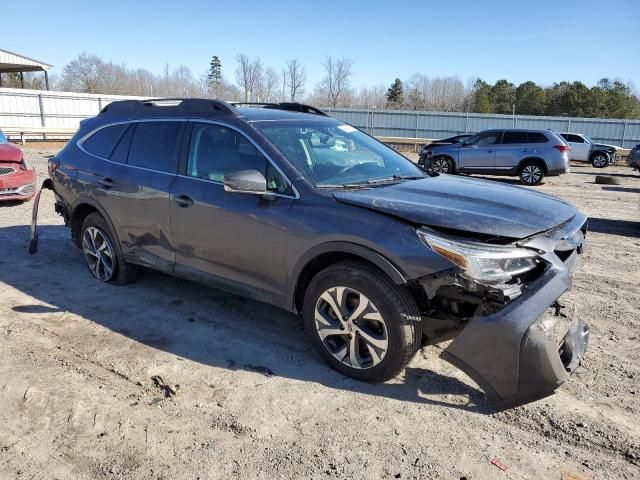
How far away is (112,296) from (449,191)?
3.43 m

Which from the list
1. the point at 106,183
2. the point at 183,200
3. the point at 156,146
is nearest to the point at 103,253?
the point at 106,183

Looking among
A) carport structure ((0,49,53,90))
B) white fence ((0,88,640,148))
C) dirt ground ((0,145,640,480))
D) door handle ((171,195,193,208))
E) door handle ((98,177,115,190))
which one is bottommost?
dirt ground ((0,145,640,480))

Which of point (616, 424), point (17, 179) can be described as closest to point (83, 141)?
point (17, 179)

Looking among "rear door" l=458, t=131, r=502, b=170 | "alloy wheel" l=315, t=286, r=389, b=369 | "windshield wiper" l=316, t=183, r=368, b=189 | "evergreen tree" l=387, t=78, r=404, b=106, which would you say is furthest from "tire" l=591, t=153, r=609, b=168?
"evergreen tree" l=387, t=78, r=404, b=106

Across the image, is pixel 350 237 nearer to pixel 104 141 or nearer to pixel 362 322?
pixel 362 322

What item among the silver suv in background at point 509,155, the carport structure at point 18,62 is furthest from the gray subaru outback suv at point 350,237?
the carport structure at point 18,62

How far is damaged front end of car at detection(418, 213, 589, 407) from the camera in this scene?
2.90m

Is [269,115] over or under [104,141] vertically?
over

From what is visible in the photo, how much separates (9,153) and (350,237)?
8.55 metres

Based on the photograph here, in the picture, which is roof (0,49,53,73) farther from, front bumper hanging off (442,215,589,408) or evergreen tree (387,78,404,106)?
evergreen tree (387,78,404,106)

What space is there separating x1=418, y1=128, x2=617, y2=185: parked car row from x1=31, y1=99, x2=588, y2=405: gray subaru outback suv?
37.0 feet

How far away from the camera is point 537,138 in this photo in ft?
52.6

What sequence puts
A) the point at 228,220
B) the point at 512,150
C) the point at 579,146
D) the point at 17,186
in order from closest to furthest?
the point at 228,220, the point at 17,186, the point at 512,150, the point at 579,146

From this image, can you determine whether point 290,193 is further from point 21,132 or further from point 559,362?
point 21,132
